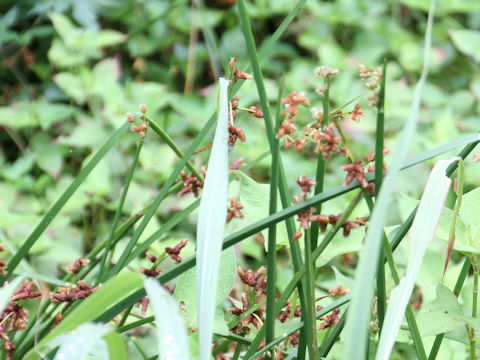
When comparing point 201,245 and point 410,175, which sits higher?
point 201,245

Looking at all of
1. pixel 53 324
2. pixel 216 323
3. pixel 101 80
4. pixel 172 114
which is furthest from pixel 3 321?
pixel 172 114

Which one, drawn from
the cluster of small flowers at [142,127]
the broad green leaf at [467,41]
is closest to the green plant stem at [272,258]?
the cluster of small flowers at [142,127]

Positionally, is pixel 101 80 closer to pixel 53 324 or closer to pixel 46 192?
pixel 46 192

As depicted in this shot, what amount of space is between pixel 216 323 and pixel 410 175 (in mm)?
1090

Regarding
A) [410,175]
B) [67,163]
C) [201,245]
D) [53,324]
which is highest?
[201,245]

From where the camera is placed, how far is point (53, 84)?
1.75m

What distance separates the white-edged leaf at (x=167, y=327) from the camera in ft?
1.07

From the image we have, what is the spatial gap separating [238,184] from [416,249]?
0.47m

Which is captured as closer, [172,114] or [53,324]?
[53,324]

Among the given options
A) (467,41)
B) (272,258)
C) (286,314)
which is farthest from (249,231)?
(467,41)

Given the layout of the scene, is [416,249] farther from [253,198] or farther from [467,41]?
[467,41]

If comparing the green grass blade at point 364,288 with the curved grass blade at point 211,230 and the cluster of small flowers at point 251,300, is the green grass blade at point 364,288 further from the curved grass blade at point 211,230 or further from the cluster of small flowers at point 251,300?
the cluster of small flowers at point 251,300

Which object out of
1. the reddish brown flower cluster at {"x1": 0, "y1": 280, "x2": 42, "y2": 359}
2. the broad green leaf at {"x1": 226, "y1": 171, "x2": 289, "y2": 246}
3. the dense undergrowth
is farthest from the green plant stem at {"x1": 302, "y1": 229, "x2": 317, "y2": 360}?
the reddish brown flower cluster at {"x1": 0, "y1": 280, "x2": 42, "y2": 359}

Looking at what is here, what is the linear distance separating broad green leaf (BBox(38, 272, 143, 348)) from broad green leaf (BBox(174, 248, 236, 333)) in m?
0.15
